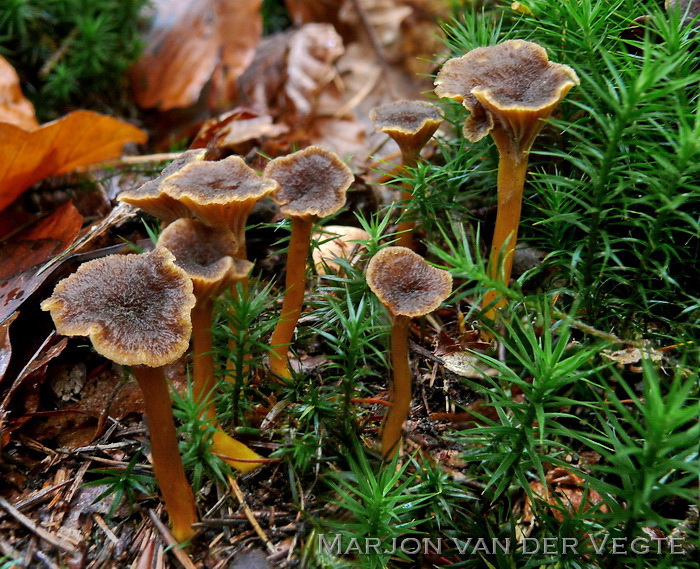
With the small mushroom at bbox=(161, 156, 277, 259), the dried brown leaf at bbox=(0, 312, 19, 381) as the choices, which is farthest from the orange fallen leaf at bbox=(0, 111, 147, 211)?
the small mushroom at bbox=(161, 156, 277, 259)

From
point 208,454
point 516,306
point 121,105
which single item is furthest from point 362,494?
point 121,105

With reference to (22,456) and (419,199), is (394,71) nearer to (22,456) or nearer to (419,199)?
(419,199)

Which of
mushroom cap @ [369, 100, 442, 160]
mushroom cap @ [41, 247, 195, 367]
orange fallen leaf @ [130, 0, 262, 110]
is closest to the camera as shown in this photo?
mushroom cap @ [41, 247, 195, 367]

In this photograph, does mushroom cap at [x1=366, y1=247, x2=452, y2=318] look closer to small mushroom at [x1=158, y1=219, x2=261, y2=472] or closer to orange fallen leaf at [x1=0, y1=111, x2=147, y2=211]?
small mushroom at [x1=158, y1=219, x2=261, y2=472]

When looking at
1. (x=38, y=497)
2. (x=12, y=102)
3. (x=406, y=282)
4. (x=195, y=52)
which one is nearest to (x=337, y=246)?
(x=406, y=282)

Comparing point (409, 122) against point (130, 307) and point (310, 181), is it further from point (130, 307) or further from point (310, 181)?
point (130, 307)

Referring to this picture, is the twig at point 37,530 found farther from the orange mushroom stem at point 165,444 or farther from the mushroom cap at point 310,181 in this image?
the mushroom cap at point 310,181

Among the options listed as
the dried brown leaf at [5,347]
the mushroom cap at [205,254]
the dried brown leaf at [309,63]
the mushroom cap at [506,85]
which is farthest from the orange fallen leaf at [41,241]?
the dried brown leaf at [309,63]
